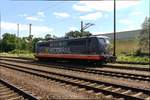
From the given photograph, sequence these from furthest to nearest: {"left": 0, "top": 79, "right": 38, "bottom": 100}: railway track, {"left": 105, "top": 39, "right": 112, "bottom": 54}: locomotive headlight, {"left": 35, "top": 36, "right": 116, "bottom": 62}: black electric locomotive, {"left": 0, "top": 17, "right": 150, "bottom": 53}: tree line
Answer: {"left": 0, "top": 17, "right": 150, "bottom": 53}: tree line → {"left": 105, "top": 39, "right": 112, "bottom": 54}: locomotive headlight → {"left": 35, "top": 36, "right": 116, "bottom": 62}: black electric locomotive → {"left": 0, "top": 79, "right": 38, "bottom": 100}: railway track

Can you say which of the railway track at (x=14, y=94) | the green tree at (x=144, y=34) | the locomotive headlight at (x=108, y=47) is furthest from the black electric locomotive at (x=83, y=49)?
the green tree at (x=144, y=34)

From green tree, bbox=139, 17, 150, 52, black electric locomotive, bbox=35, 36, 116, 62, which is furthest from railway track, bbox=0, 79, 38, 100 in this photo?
green tree, bbox=139, 17, 150, 52

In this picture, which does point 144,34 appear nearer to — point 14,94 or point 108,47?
point 108,47

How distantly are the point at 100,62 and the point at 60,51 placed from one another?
666 cm

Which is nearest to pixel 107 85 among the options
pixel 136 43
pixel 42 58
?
pixel 42 58

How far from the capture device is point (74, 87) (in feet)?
42.8

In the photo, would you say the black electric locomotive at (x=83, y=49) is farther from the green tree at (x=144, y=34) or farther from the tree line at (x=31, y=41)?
the green tree at (x=144, y=34)

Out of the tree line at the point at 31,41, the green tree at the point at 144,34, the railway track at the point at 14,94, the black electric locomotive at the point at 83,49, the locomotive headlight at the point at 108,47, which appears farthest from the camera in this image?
the green tree at the point at 144,34

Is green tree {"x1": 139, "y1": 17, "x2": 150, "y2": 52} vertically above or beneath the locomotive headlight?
above

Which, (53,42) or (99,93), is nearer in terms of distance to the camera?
(99,93)

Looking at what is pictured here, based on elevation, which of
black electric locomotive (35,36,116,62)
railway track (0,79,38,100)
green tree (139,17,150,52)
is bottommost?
railway track (0,79,38,100)

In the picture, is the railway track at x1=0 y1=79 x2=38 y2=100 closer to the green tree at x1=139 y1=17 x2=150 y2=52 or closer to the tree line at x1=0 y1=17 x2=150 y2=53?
the tree line at x1=0 y1=17 x2=150 y2=53

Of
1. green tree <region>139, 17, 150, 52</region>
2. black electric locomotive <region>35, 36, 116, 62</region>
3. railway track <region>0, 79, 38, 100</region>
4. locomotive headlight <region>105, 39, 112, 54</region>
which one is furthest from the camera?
green tree <region>139, 17, 150, 52</region>

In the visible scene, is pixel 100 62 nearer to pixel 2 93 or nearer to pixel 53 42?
pixel 53 42
